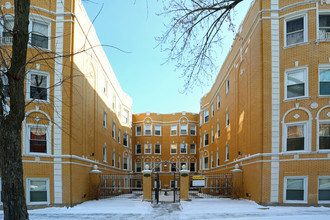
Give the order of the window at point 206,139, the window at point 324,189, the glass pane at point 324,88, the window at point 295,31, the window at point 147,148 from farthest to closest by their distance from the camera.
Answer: the window at point 147,148
the window at point 206,139
the window at point 295,31
the glass pane at point 324,88
the window at point 324,189

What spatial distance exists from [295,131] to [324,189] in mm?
3063

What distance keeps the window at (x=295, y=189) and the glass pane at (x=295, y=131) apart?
2147 millimetres

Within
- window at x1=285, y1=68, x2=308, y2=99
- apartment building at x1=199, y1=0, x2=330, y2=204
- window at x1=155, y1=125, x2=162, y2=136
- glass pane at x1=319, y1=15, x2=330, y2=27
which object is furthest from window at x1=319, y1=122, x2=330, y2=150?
window at x1=155, y1=125, x2=162, y2=136

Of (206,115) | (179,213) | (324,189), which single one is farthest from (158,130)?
(179,213)

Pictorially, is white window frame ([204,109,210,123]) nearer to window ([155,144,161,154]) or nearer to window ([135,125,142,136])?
window ([155,144,161,154])

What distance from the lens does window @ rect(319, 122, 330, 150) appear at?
43.7 ft

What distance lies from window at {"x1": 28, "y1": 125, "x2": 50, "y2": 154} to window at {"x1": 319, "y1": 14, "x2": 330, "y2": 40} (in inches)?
598

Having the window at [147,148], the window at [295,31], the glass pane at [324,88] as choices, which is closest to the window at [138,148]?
the window at [147,148]

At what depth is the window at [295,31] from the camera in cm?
1412

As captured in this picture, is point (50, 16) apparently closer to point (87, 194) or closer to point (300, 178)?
point (87, 194)

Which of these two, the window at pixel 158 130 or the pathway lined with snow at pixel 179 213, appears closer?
the pathway lined with snow at pixel 179 213

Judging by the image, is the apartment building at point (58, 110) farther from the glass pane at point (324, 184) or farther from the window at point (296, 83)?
the glass pane at point (324, 184)

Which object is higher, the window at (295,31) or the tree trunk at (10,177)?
the window at (295,31)

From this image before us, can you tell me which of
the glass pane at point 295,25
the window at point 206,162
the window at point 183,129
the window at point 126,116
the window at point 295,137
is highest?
the glass pane at point 295,25
